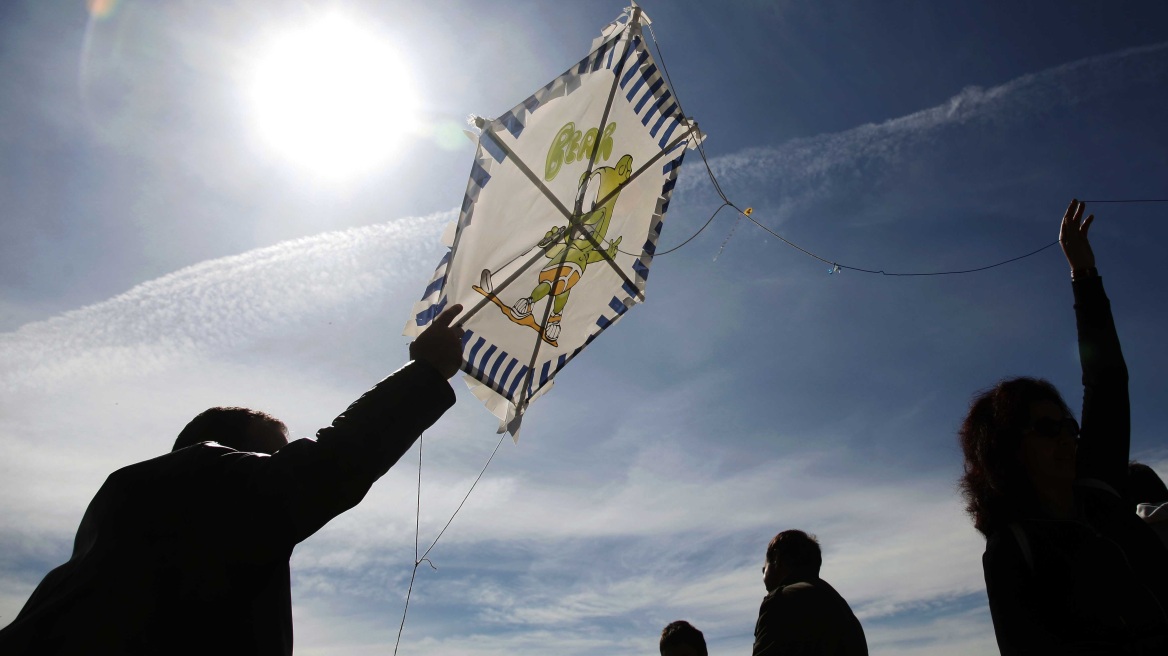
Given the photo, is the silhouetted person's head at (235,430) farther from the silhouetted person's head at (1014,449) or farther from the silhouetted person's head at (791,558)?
the silhouetted person's head at (791,558)

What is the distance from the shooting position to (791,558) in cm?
366

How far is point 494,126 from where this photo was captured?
136 inches

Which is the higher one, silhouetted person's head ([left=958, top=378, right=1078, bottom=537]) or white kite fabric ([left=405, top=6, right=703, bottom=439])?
white kite fabric ([left=405, top=6, right=703, bottom=439])

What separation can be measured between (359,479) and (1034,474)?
2.09 metres

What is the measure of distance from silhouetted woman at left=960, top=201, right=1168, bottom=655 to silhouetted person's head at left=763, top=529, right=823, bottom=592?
1574 millimetres

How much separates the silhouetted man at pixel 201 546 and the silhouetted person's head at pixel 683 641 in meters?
3.67

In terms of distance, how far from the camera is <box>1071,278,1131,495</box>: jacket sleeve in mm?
2018

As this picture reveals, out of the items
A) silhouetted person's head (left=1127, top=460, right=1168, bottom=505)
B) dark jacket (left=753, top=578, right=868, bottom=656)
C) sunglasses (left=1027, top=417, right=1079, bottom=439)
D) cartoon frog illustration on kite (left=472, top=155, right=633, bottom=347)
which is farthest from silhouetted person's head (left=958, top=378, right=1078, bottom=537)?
cartoon frog illustration on kite (left=472, top=155, right=633, bottom=347)

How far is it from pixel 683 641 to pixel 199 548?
13.0ft

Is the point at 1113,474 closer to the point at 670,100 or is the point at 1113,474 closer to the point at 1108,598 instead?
the point at 1108,598

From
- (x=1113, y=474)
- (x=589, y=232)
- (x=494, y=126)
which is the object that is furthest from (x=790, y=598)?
(x=494, y=126)

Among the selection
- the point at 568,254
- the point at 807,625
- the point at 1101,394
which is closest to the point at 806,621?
the point at 807,625

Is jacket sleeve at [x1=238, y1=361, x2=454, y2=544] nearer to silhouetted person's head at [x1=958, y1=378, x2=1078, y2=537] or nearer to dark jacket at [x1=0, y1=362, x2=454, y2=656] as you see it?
dark jacket at [x1=0, y1=362, x2=454, y2=656]

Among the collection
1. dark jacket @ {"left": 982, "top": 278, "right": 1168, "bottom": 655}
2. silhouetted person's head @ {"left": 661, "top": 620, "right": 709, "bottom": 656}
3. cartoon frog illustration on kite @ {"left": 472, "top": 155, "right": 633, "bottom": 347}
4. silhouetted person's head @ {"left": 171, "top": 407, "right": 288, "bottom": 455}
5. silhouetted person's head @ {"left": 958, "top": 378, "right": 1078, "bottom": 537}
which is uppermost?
cartoon frog illustration on kite @ {"left": 472, "top": 155, "right": 633, "bottom": 347}
